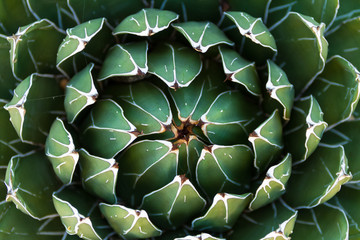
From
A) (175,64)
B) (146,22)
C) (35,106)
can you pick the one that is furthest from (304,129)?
(35,106)

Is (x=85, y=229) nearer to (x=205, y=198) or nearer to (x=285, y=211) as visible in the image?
(x=205, y=198)

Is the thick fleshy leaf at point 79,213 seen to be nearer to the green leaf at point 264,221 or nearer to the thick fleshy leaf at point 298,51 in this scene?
the green leaf at point 264,221

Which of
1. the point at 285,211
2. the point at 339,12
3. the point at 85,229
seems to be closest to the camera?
the point at 85,229

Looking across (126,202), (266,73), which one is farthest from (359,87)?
(126,202)

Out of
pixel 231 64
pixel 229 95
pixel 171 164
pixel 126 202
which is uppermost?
pixel 231 64

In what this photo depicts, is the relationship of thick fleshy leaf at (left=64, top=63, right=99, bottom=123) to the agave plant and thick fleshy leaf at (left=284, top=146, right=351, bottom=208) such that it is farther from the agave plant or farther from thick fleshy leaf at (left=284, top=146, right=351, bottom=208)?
thick fleshy leaf at (left=284, top=146, right=351, bottom=208)

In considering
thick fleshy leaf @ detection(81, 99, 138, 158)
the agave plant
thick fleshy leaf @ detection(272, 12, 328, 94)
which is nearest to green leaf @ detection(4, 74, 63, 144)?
the agave plant

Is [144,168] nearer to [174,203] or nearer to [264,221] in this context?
[174,203]
